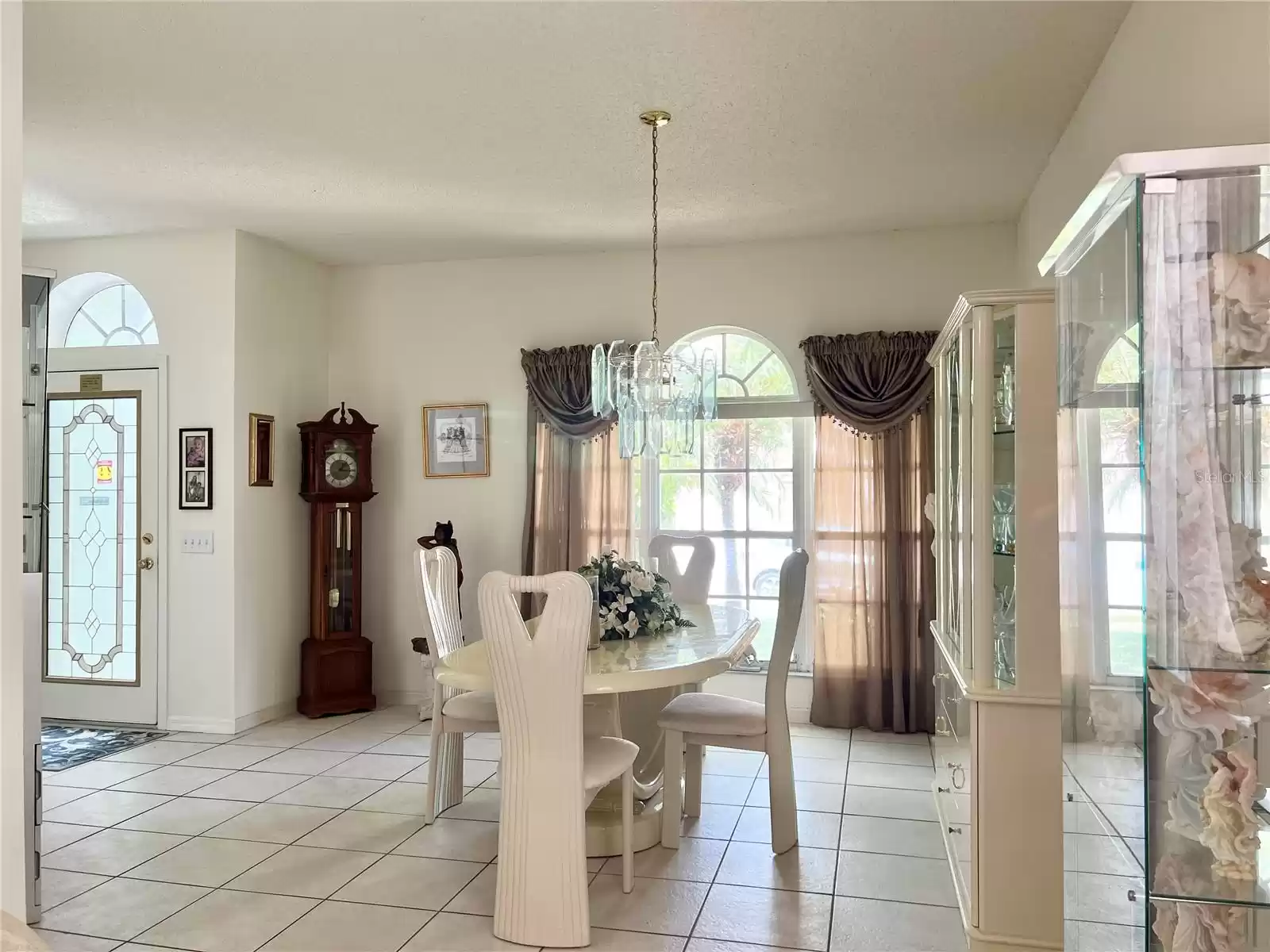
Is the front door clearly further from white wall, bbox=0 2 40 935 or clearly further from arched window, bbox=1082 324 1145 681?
arched window, bbox=1082 324 1145 681

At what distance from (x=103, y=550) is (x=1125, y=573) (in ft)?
18.0

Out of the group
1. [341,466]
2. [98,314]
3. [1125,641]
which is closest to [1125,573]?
[1125,641]

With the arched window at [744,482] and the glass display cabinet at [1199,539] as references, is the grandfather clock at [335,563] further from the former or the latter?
the glass display cabinet at [1199,539]

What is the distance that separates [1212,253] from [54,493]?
5.91m

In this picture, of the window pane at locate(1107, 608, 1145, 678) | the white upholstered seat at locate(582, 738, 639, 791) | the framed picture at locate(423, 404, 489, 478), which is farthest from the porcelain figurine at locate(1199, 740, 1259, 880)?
the framed picture at locate(423, 404, 489, 478)

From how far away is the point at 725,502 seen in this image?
5668 mm

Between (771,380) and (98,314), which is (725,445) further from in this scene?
(98,314)

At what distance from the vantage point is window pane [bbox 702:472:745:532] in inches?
222

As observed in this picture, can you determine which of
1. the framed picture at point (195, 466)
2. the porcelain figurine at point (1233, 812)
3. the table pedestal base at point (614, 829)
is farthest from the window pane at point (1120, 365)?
the framed picture at point (195, 466)

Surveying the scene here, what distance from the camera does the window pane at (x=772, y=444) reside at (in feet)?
18.3

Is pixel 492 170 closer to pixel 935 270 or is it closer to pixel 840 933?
pixel 935 270

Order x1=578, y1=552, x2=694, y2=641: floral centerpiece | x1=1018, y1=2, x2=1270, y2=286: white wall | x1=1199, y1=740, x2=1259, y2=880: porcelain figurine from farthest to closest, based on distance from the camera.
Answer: x1=578, y1=552, x2=694, y2=641: floral centerpiece → x1=1018, y1=2, x2=1270, y2=286: white wall → x1=1199, y1=740, x2=1259, y2=880: porcelain figurine

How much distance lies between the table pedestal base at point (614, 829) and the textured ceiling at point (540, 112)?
2.61 meters

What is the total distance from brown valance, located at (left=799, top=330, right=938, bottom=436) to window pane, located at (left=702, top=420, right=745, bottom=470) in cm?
54
